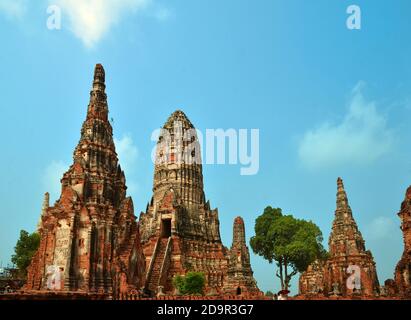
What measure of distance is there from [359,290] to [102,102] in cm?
3130

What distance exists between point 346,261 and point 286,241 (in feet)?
44.7

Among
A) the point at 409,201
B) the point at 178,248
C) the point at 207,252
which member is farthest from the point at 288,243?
the point at 409,201

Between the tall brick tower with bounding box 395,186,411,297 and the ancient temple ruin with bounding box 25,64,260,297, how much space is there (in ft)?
36.2

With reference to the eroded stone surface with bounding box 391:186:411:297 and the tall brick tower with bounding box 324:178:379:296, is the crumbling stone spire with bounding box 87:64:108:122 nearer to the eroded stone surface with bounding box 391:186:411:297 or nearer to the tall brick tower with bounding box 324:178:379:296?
the tall brick tower with bounding box 324:178:379:296

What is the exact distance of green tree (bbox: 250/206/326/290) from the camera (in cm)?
4953

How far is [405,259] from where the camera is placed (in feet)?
96.0

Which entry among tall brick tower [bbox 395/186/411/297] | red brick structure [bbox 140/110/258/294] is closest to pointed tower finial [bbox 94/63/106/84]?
red brick structure [bbox 140/110/258/294]

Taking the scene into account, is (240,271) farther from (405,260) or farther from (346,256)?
(346,256)

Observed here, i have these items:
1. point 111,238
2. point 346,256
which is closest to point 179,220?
point 111,238

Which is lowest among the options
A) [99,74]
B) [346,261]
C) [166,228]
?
[346,261]

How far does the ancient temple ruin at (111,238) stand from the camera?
102 feet

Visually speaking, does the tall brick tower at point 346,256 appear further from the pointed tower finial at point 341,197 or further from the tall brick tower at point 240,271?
the tall brick tower at point 240,271

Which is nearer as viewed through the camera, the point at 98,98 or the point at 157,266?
the point at 98,98
